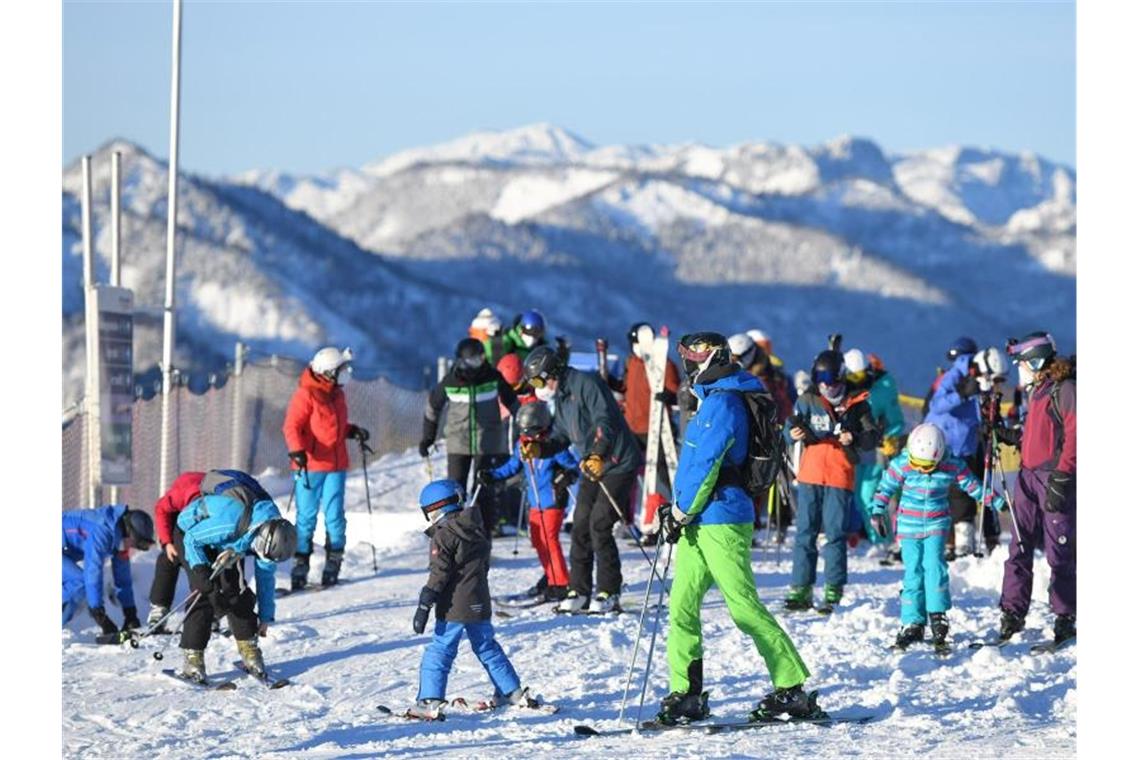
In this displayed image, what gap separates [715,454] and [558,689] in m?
1.79

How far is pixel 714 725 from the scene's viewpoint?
9.05 metres

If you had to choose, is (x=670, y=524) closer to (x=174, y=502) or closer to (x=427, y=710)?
(x=427, y=710)

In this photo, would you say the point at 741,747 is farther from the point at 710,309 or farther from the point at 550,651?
the point at 710,309

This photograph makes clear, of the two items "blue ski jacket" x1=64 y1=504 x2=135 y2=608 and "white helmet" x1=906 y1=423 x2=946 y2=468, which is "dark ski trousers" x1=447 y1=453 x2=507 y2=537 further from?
"white helmet" x1=906 y1=423 x2=946 y2=468

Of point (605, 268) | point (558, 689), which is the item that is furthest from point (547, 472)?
point (605, 268)

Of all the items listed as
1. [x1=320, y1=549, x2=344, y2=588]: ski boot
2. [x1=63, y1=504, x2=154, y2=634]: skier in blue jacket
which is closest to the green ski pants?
[x1=63, y1=504, x2=154, y2=634]: skier in blue jacket

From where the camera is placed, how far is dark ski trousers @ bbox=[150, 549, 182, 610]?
11.0 m

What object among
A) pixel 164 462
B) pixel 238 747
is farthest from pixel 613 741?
pixel 164 462

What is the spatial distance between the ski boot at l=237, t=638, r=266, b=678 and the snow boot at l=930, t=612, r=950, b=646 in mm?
3597

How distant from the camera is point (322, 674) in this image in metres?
10.7

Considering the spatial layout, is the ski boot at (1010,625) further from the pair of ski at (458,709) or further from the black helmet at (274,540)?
the black helmet at (274,540)

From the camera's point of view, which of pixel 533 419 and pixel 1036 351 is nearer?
pixel 1036 351

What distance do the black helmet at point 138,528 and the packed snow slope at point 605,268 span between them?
90.6 m

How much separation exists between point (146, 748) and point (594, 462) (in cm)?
346
